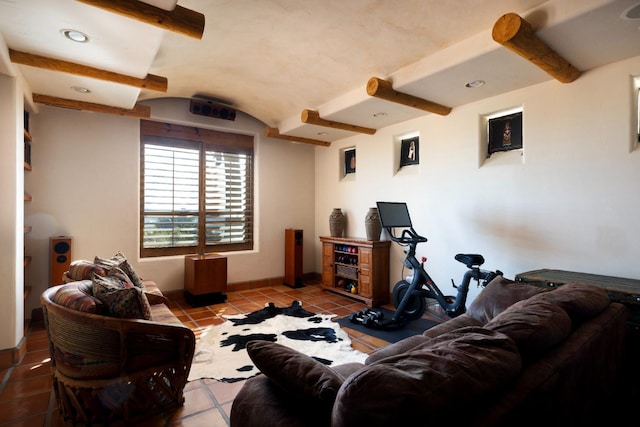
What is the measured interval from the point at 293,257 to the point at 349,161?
2.07 m

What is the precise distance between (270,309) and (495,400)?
373cm

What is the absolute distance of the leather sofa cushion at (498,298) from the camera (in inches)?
95.4

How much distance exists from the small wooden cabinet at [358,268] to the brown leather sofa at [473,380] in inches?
122

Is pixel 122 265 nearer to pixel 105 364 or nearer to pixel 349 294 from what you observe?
pixel 105 364

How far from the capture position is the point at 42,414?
2205mm

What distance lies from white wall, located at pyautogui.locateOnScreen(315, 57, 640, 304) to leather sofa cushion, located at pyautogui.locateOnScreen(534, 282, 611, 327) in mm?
1458

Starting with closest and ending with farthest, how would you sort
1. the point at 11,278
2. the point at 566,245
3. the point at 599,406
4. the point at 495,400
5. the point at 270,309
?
the point at 495,400 < the point at 599,406 < the point at 11,278 < the point at 566,245 < the point at 270,309

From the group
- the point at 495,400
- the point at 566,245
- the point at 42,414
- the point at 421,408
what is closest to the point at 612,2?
the point at 566,245

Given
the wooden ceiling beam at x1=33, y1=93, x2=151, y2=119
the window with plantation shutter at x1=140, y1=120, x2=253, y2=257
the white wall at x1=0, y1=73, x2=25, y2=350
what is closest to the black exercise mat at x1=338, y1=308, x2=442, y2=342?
the window with plantation shutter at x1=140, y1=120, x2=253, y2=257

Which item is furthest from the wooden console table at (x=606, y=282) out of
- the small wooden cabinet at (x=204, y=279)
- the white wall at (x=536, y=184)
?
the small wooden cabinet at (x=204, y=279)

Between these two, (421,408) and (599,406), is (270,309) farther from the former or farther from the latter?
(421,408)

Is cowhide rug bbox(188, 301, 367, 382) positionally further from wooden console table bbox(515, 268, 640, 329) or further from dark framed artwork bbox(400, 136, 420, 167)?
dark framed artwork bbox(400, 136, 420, 167)

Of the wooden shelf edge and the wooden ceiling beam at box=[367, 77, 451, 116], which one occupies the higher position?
the wooden ceiling beam at box=[367, 77, 451, 116]

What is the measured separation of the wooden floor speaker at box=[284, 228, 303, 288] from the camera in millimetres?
5859
